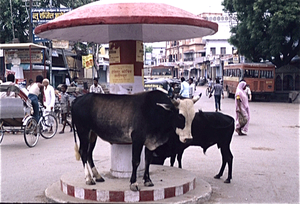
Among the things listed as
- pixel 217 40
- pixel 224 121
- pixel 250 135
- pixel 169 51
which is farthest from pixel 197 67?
pixel 224 121

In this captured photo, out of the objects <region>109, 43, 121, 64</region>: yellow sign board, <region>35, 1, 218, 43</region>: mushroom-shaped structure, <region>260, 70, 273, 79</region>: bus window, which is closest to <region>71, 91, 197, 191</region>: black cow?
<region>109, 43, 121, 64</region>: yellow sign board

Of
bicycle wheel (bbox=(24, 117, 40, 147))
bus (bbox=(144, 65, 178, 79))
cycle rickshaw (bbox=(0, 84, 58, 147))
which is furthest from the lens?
bus (bbox=(144, 65, 178, 79))

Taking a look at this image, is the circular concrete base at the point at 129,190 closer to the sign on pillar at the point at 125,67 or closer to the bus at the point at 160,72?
the sign on pillar at the point at 125,67

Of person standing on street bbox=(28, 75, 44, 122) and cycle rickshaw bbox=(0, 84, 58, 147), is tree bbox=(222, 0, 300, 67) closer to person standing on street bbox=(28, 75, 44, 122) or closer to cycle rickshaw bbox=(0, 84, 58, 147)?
person standing on street bbox=(28, 75, 44, 122)

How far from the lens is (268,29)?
27297 millimetres

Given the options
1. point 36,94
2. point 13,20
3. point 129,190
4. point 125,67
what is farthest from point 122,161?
point 13,20

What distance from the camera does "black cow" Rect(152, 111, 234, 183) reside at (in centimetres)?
690

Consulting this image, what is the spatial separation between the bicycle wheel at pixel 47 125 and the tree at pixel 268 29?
17.7 meters

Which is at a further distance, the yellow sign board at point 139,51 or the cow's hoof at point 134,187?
the yellow sign board at point 139,51

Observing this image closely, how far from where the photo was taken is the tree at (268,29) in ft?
83.6

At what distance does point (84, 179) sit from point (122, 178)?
23.7 inches

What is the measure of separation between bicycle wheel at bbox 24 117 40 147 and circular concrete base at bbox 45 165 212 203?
14.4ft

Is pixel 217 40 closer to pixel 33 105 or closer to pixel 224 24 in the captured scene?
pixel 224 24

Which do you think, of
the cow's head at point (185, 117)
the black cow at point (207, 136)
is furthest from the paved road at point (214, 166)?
the cow's head at point (185, 117)
